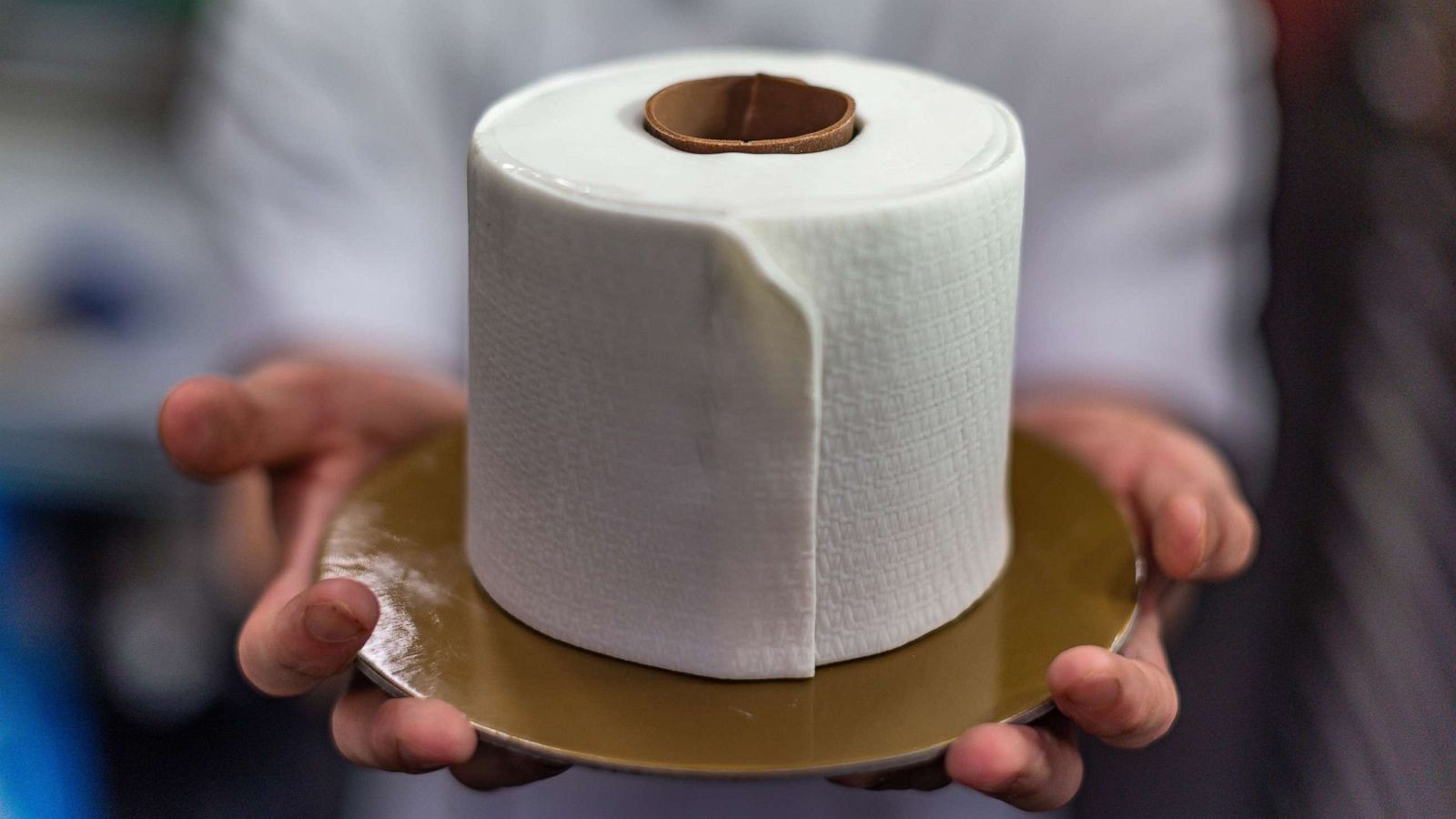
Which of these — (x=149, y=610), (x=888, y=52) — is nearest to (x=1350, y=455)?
(x=888, y=52)

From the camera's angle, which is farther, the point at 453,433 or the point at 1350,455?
the point at 1350,455

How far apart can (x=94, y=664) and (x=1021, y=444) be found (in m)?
1.01

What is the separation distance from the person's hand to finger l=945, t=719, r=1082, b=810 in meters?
0.17

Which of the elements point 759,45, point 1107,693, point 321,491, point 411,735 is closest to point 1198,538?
point 1107,693

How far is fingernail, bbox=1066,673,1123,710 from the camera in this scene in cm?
45

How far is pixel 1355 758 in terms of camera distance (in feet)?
3.21

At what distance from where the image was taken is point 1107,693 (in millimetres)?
451

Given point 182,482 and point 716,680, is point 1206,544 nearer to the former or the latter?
point 716,680

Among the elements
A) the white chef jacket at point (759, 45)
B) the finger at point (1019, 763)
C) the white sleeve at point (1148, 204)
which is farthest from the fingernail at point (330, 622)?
the white sleeve at point (1148, 204)

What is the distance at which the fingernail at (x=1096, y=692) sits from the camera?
0.45 metres

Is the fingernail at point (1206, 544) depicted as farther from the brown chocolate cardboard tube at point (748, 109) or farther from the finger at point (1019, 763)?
the brown chocolate cardboard tube at point (748, 109)

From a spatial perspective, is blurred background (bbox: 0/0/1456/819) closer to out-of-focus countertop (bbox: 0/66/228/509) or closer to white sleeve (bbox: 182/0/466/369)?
out-of-focus countertop (bbox: 0/66/228/509)

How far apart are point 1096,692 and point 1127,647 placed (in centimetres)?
11

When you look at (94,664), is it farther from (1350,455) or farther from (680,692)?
(1350,455)
